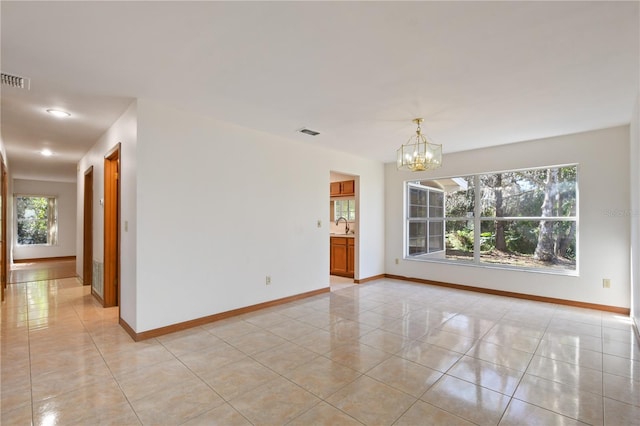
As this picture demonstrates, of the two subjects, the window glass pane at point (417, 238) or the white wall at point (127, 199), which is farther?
the window glass pane at point (417, 238)

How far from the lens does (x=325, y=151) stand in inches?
202

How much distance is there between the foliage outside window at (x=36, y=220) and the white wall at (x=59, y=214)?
0.14m

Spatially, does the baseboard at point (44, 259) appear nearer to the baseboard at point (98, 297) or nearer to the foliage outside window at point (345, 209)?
the baseboard at point (98, 297)

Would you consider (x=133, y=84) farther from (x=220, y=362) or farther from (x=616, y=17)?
(x=616, y=17)

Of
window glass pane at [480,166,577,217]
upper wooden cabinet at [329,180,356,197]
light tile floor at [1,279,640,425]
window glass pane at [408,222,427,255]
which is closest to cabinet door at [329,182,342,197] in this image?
upper wooden cabinet at [329,180,356,197]

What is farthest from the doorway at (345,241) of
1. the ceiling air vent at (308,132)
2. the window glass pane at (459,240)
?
the window glass pane at (459,240)

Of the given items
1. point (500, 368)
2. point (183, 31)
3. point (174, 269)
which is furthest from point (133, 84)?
point (500, 368)

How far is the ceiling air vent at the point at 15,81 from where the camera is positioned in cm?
250

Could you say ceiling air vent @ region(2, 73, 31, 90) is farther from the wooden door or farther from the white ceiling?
the wooden door

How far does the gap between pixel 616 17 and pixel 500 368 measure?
2580 millimetres

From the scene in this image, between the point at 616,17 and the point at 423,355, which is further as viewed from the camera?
the point at 423,355

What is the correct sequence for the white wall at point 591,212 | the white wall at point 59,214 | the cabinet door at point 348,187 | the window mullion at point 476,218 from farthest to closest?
the white wall at point 59,214 < the cabinet door at point 348,187 < the window mullion at point 476,218 < the white wall at point 591,212

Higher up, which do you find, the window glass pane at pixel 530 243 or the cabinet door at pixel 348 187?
the cabinet door at pixel 348 187

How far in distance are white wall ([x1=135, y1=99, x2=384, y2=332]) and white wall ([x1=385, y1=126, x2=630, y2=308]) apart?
295 centimetres
